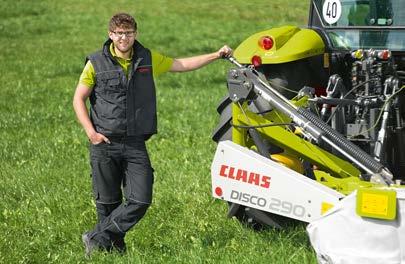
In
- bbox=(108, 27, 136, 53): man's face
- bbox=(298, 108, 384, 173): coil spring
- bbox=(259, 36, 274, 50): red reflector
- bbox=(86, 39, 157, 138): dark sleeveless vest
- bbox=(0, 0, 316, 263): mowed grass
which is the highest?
bbox=(108, 27, 136, 53): man's face

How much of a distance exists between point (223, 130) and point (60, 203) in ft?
4.98

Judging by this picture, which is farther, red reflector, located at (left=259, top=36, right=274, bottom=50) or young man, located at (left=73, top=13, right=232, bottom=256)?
red reflector, located at (left=259, top=36, right=274, bottom=50)

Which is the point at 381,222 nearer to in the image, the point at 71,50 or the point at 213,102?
the point at 213,102

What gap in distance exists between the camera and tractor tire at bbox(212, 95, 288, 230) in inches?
222

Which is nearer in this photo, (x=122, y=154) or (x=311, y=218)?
(x=311, y=218)

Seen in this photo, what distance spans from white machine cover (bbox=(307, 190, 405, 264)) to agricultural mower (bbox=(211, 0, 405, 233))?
7cm

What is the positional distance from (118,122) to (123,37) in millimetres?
493

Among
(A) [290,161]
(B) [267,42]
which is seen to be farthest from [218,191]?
(B) [267,42]

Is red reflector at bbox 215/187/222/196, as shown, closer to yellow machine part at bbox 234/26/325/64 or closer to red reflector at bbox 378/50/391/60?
yellow machine part at bbox 234/26/325/64

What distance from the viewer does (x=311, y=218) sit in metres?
4.68

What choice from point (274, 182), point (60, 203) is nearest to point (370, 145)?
point (274, 182)

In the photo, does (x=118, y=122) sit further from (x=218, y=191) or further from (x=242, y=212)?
(x=242, y=212)

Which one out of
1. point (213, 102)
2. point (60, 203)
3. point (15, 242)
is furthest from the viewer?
point (213, 102)

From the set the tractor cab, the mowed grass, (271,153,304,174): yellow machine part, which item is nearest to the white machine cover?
the mowed grass
